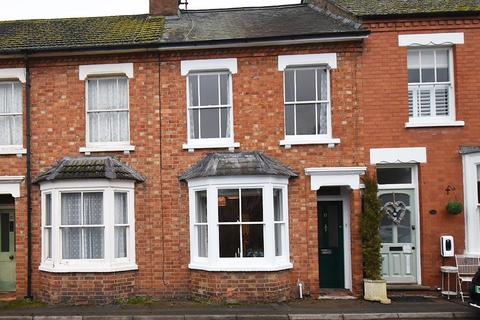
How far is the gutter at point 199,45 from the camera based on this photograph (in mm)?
13195

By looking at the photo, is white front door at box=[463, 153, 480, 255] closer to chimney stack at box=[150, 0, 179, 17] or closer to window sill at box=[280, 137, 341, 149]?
window sill at box=[280, 137, 341, 149]

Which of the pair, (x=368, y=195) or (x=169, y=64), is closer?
(x=368, y=195)

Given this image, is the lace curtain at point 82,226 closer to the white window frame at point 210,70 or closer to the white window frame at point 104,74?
the white window frame at point 104,74

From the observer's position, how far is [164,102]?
539 inches

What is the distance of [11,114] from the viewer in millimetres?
13961

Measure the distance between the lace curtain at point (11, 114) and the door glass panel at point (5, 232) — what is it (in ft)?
6.70

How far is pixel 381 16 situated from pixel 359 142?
302 cm

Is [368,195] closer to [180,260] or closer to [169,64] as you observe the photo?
[180,260]

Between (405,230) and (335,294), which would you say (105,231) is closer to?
(335,294)

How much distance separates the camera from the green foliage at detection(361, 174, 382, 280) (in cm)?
1274

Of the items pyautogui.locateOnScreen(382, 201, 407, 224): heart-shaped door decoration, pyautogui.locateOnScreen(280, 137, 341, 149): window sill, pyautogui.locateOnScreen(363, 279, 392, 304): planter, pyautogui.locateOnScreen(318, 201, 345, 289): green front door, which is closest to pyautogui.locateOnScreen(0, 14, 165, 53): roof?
pyautogui.locateOnScreen(280, 137, 341, 149): window sill

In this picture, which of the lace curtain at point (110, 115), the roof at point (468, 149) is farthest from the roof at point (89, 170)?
the roof at point (468, 149)

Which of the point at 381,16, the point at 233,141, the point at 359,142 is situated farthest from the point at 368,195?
the point at 381,16

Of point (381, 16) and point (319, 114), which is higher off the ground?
point (381, 16)
